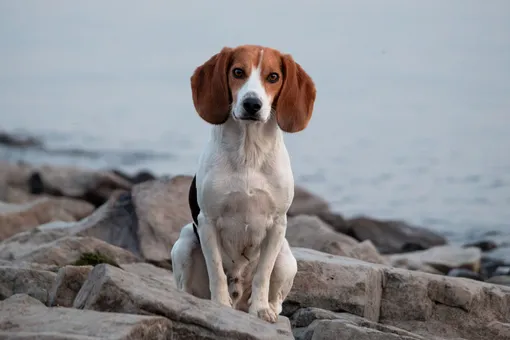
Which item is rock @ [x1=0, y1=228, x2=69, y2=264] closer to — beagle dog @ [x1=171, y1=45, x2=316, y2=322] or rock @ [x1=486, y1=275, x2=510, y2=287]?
beagle dog @ [x1=171, y1=45, x2=316, y2=322]

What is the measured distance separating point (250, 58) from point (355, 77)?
109ft

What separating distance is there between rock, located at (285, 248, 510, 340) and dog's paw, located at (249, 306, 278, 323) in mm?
1075

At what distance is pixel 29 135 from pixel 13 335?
91.1ft

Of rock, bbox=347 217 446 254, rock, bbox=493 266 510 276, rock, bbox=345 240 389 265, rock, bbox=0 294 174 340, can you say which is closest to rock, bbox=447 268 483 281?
rock, bbox=493 266 510 276

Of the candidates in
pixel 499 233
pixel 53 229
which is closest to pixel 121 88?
pixel 499 233

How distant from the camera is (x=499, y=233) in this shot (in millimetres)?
18641

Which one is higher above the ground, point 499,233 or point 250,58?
point 250,58

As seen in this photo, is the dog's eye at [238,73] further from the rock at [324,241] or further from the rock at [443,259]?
the rock at [443,259]

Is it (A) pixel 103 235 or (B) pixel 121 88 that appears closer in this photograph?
(A) pixel 103 235

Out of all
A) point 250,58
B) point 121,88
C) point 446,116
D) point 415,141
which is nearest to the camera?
point 250,58

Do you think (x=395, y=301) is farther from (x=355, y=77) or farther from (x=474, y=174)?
(x=355, y=77)

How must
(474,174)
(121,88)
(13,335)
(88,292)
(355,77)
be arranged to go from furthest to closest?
(121,88) → (355,77) → (474,174) → (88,292) → (13,335)

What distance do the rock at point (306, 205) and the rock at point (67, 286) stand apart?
35.4ft

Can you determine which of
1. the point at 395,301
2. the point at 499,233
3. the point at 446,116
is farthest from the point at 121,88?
the point at 395,301
